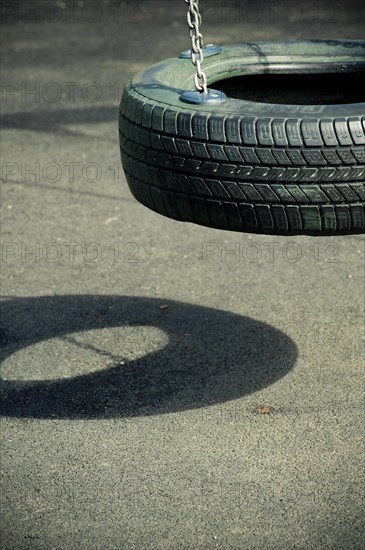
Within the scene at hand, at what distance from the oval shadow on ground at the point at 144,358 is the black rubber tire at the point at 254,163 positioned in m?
0.92

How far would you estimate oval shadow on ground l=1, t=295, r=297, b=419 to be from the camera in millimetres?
3744

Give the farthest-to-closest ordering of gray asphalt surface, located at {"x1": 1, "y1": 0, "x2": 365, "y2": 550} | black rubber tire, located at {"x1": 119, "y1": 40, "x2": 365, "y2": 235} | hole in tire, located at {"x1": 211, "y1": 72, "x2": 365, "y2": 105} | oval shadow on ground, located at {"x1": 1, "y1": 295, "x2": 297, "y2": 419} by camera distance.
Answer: hole in tire, located at {"x1": 211, "y1": 72, "x2": 365, "y2": 105}, oval shadow on ground, located at {"x1": 1, "y1": 295, "x2": 297, "y2": 419}, gray asphalt surface, located at {"x1": 1, "y1": 0, "x2": 365, "y2": 550}, black rubber tire, located at {"x1": 119, "y1": 40, "x2": 365, "y2": 235}

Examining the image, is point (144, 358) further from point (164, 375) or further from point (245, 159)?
point (245, 159)

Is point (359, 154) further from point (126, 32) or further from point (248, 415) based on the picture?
point (126, 32)

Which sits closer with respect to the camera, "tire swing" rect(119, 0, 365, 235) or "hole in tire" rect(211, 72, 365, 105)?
"tire swing" rect(119, 0, 365, 235)

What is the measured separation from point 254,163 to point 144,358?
4.66 feet

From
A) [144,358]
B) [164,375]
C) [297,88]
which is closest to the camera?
[164,375]

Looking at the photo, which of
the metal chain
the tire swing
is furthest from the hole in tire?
the metal chain

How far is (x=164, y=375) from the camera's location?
12.9 ft

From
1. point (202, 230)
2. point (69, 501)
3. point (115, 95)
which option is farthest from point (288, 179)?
point (115, 95)

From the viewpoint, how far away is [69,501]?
317 cm

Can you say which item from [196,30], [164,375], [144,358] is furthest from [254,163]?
[144,358]

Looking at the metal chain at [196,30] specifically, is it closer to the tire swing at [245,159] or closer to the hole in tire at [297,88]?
the tire swing at [245,159]

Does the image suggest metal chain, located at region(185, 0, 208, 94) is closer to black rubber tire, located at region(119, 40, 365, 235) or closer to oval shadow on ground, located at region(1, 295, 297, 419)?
black rubber tire, located at region(119, 40, 365, 235)
